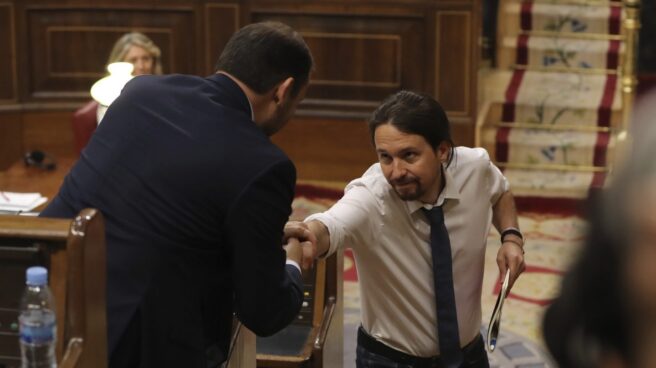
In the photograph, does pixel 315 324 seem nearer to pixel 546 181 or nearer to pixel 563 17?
pixel 546 181

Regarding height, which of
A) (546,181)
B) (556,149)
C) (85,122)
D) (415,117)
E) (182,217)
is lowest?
(546,181)

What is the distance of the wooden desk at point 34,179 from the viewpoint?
5148 mm

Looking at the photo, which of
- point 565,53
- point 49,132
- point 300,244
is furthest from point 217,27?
point 300,244

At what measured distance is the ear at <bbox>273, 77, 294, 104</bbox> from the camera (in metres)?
2.52

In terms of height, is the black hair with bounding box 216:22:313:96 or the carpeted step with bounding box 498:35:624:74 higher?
the black hair with bounding box 216:22:313:96

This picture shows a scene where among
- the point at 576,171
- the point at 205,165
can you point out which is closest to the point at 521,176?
the point at 576,171

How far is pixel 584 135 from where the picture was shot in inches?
287

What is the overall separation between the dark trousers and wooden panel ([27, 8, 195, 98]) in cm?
443

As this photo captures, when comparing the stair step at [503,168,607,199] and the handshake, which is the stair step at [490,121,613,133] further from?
the handshake

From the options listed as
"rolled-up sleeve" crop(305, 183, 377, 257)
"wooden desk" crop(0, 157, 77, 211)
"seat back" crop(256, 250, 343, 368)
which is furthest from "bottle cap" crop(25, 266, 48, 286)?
"wooden desk" crop(0, 157, 77, 211)

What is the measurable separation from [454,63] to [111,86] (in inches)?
124

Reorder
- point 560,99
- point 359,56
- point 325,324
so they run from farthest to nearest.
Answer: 1. point 560,99
2. point 359,56
3. point 325,324

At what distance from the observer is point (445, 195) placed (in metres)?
2.88

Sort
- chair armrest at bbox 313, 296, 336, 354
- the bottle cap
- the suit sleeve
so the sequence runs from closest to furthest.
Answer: the bottle cap
the suit sleeve
chair armrest at bbox 313, 296, 336, 354
